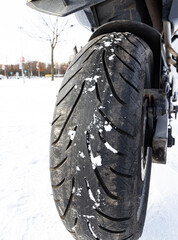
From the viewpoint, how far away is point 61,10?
2.97ft

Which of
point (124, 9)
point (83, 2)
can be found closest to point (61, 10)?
point (83, 2)

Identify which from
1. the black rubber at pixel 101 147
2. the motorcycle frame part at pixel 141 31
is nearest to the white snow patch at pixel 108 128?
the black rubber at pixel 101 147

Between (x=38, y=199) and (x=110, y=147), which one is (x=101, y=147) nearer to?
(x=110, y=147)

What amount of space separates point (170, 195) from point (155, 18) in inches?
47.4

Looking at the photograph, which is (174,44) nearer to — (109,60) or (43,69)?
(109,60)

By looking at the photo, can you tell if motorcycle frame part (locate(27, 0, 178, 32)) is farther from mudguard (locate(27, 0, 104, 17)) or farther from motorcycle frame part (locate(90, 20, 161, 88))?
motorcycle frame part (locate(90, 20, 161, 88))

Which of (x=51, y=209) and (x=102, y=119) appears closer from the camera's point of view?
(x=102, y=119)

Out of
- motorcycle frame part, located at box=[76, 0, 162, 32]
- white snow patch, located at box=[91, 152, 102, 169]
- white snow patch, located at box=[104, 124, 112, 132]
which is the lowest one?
white snow patch, located at box=[91, 152, 102, 169]

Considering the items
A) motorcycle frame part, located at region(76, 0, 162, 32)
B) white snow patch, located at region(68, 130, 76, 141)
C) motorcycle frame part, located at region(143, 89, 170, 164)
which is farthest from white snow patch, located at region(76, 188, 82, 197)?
motorcycle frame part, located at region(76, 0, 162, 32)

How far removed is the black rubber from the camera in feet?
2.19

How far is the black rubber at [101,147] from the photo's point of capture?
26.3 inches

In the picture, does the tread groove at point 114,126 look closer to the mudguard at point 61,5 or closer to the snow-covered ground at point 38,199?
the mudguard at point 61,5

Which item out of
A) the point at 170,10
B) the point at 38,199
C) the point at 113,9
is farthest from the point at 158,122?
the point at 38,199

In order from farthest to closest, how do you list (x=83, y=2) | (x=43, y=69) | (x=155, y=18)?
1. (x=43, y=69)
2. (x=155, y=18)
3. (x=83, y=2)
